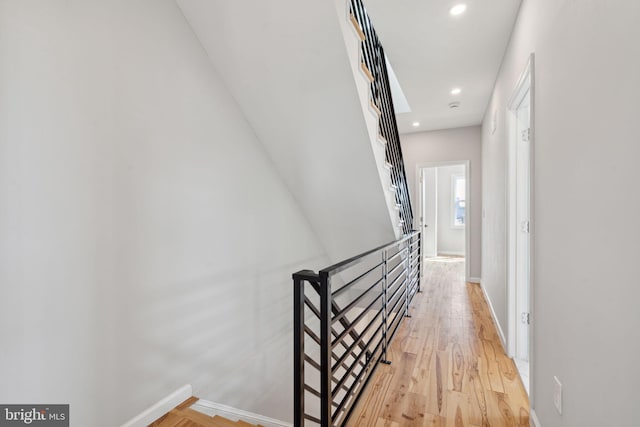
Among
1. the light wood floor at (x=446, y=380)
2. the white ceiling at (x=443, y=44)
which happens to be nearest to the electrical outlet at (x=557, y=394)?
the light wood floor at (x=446, y=380)

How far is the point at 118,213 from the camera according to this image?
1.53 m

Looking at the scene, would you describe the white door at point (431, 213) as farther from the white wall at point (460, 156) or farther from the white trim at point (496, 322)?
the white trim at point (496, 322)

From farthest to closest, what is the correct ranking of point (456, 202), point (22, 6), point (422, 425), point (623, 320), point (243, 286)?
1. point (456, 202)
2. point (243, 286)
3. point (422, 425)
4. point (22, 6)
5. point (623, 320)

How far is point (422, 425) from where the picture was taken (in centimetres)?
166

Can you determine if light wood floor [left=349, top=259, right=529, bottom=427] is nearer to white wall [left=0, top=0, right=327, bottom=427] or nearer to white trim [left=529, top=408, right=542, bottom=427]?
white trim [left=529, top=408, right=542, bottom=427]

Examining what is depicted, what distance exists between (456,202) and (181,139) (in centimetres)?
747

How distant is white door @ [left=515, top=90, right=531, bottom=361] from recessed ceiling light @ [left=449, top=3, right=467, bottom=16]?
0.83 metres

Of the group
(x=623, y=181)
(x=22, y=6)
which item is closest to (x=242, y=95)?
(x=22, y=6)

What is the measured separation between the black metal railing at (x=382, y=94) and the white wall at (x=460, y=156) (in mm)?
1742

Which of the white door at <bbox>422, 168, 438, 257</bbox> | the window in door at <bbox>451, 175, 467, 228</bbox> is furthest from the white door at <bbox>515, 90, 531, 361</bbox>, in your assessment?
the window in door at <bbox>451, 175, 467, 228</bbox>

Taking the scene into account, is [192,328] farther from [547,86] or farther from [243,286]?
[547,86]

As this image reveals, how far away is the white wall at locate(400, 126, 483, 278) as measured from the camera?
4887 millimetres

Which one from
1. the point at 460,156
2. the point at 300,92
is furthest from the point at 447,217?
the point at 300,92

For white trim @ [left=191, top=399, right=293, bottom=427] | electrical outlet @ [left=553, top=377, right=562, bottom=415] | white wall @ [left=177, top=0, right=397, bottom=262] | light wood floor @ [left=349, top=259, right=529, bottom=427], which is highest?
white wall @ [left=177, top=0, right=397, bottom=262]
